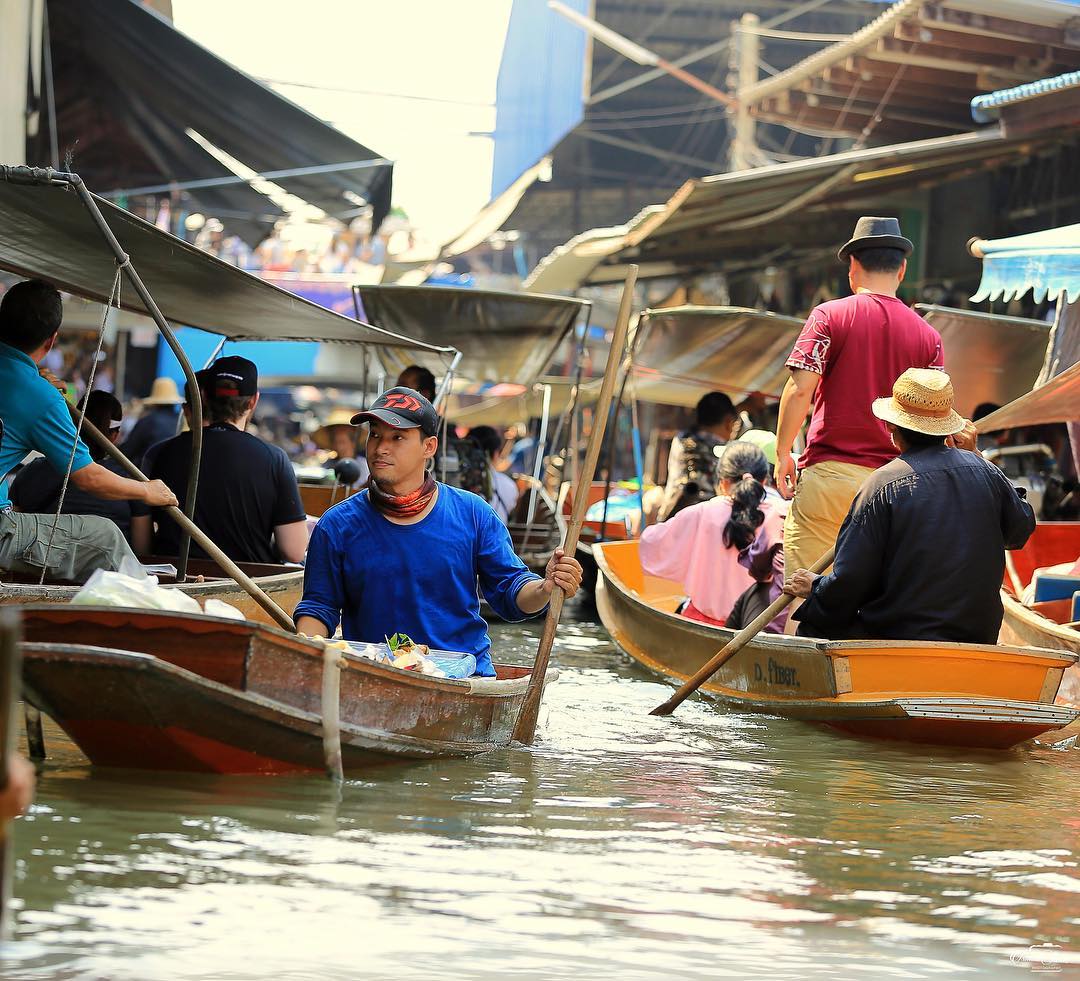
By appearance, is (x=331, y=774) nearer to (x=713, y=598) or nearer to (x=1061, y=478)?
(x=713, y=598)

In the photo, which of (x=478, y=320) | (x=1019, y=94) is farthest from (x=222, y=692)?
(x=1019, y=94)

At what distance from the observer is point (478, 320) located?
37.4ft

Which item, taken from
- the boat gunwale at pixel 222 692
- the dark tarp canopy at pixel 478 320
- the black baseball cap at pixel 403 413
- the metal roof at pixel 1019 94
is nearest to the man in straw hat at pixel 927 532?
the black baseball cap at pixel 403 413

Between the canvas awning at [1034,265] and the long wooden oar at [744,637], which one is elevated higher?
the canvas awning at [1034,265]

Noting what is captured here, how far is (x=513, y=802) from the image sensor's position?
4.79 m

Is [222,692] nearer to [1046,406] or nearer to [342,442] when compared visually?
[1046,406]

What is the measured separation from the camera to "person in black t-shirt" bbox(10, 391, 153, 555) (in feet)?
24.4

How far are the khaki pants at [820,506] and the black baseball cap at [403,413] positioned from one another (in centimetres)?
209

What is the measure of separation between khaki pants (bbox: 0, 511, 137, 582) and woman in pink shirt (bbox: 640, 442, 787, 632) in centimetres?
302

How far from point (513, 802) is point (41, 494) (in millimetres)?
3683

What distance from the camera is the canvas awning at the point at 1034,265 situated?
7.32m

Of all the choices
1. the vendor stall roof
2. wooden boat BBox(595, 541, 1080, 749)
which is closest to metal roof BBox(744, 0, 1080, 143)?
the vendor stall roof

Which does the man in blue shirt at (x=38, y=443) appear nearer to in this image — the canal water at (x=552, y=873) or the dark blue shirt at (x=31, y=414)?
the dark blue shirt at (x=31, y=414)

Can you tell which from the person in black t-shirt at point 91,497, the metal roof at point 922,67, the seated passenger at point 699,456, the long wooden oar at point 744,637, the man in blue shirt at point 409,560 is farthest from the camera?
the metal roof at point 922,67
